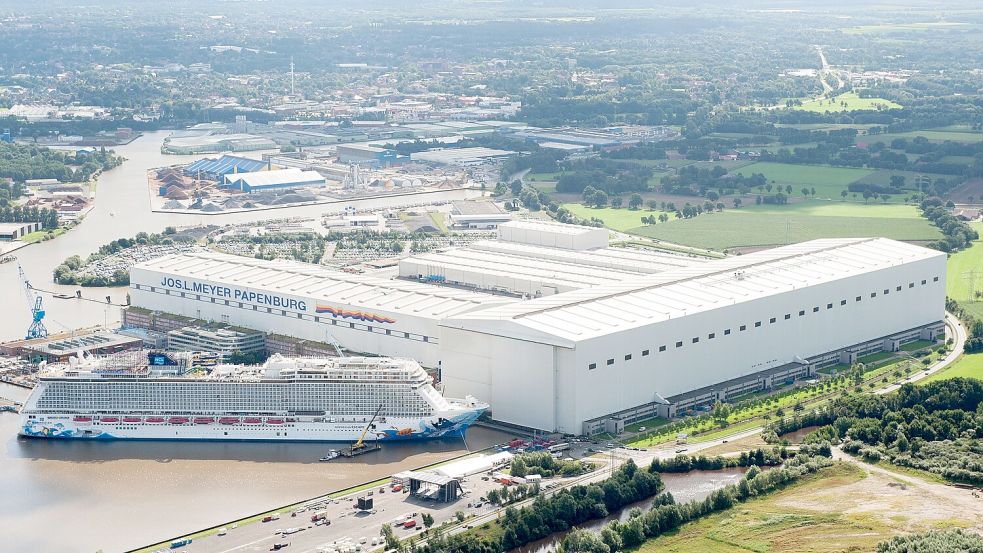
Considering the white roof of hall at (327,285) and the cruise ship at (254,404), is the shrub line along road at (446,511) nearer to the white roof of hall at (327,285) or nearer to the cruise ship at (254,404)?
the cruise ship at (254,404)

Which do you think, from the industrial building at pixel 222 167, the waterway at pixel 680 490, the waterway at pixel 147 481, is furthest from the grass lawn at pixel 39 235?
the waterway at pixel 680 490

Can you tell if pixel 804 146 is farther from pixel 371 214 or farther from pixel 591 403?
pixel 591 403

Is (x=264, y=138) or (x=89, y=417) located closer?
(x=89, y=417)

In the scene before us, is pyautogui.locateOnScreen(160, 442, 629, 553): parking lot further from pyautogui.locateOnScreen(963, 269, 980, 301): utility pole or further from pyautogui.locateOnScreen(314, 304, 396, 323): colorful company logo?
pyautogui.locateOnScreen(963, 269, 980, 301): utility pole

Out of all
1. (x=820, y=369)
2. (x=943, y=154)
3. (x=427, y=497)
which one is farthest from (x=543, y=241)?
(x=943, y=154)

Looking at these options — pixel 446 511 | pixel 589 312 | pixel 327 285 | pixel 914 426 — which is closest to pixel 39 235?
pixel 327 285

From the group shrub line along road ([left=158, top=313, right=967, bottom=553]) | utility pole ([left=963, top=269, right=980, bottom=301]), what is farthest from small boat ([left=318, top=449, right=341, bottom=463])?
utility pole ([left=963, top=269, right=980, bottom=301])
